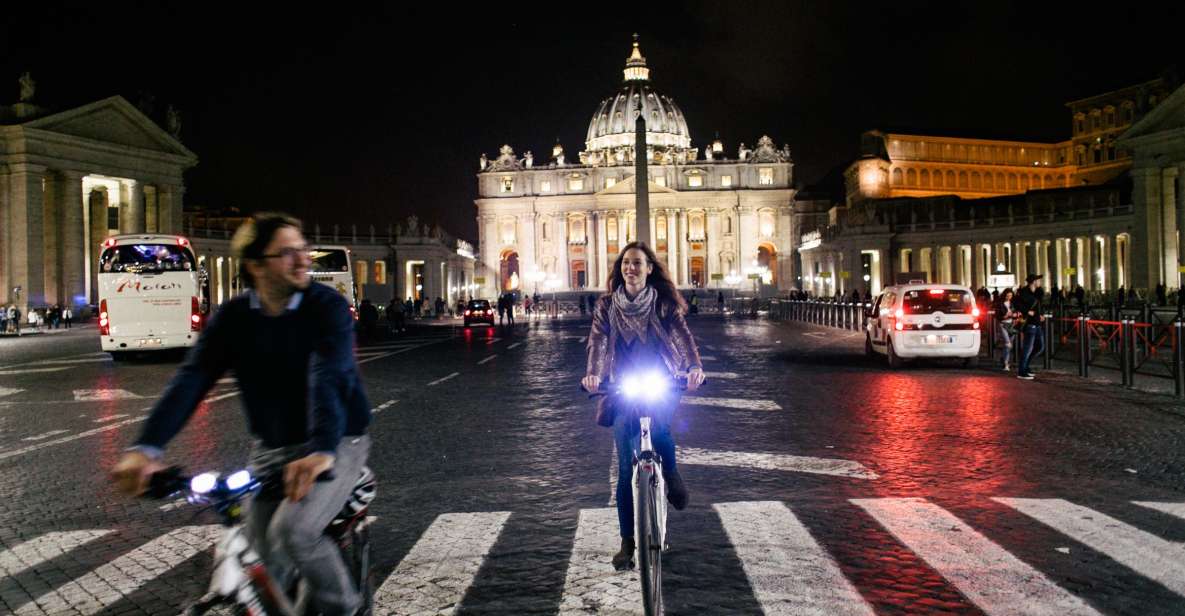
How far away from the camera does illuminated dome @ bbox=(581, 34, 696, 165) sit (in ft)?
479

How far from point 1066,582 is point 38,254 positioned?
6019 cm

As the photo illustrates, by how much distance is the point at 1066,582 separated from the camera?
535 centimetres

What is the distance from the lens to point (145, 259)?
2431 cm

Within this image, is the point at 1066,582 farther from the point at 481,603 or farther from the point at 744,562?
the point at 481,603

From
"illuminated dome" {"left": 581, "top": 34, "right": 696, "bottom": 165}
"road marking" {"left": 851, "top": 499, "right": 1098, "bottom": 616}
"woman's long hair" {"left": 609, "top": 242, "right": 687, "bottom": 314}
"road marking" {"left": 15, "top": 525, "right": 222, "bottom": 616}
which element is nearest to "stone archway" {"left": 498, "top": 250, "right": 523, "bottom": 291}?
"illuminated dome" {"left": 581, "top": 34, "right": 696, "bottom": 165}

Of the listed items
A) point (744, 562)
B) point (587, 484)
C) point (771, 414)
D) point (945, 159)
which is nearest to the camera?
point (744, 562)

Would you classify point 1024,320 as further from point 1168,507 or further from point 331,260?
point 331,260

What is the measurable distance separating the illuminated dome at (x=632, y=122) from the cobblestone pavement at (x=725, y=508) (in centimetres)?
13001

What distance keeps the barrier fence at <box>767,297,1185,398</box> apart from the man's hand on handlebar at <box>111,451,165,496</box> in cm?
1461

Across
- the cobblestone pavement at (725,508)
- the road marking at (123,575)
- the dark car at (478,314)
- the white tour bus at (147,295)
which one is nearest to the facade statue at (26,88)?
the dark car at (478,314)

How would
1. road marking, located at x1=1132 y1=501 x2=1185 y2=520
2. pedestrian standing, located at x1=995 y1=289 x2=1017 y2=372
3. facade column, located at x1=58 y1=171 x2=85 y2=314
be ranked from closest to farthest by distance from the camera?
road marking, located at x1=1132 y1=501 x2=1185 y2=520
pedestrian standing, located at x1=995 y1=289 x2=1017 y2=372
facade column, located at x1=58 y1=171 x2=85 y2=314

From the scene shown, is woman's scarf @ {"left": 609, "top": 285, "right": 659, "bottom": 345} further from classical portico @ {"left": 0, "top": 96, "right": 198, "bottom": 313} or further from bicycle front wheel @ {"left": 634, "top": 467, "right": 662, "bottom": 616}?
classical portico @ {"left": 0, "top": 96, "right": 198, "bottom": 313}

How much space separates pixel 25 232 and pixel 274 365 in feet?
195

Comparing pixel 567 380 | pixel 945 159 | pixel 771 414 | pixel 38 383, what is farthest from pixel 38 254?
pixel 945 159
